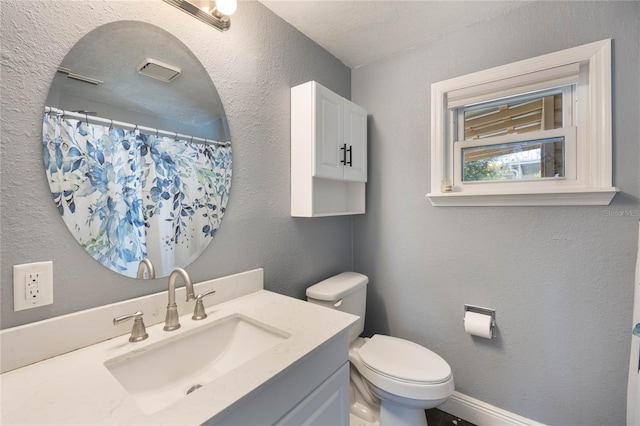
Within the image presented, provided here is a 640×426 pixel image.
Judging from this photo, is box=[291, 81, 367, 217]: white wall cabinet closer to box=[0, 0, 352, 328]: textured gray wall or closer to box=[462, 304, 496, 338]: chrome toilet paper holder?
box=[0, 0, 352, 328]: textured gray wall

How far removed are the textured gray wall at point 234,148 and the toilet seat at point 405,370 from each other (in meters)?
0.50

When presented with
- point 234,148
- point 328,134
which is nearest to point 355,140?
point 328,134

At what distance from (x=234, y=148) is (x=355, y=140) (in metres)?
0.80

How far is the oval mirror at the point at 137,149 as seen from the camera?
2.58ft

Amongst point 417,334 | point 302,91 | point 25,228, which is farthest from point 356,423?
point 302,91

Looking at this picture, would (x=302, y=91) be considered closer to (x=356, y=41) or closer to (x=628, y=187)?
(x=356, y=41)

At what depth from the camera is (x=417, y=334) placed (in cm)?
171

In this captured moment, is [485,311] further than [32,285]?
Yes

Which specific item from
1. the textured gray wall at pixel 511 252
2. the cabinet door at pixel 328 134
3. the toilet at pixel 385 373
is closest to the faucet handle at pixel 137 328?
the toilet at pixel 385 373

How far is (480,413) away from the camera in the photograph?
1494 mm

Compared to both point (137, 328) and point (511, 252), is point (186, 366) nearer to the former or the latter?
point (137, 328)

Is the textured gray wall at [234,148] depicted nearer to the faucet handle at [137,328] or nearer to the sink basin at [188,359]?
the faucet handle at [137,328]

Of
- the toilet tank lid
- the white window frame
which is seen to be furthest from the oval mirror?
the white window frame

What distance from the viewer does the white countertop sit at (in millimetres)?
519
